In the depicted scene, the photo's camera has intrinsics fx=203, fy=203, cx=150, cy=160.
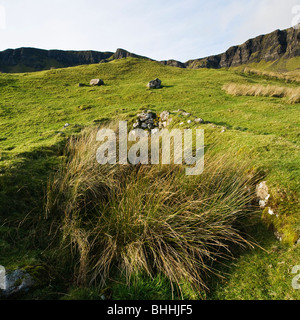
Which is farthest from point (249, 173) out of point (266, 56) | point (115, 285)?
point (266, 56)

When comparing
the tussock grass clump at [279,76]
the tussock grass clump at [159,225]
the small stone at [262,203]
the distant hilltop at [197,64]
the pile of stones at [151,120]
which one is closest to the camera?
the tussock grass clump at [159,225]

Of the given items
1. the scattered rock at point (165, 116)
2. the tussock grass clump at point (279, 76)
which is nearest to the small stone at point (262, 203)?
the scattered rock at point (165, 116)

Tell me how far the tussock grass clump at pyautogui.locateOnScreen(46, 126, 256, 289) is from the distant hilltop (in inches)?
5623

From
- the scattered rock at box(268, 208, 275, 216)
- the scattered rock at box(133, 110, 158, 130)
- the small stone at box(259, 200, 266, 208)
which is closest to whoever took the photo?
the scattered rock at box(268, 208, 275, 216)

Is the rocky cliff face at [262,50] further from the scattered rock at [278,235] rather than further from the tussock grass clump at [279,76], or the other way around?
the scattered rock at [278,235]

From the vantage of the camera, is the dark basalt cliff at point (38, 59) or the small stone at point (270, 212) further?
the dark basalt cliff at point (38, 59)

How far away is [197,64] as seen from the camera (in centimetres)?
16488

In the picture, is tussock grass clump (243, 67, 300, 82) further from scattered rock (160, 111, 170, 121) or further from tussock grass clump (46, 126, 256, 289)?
tussock grass clump (46, 126, 256, 289)

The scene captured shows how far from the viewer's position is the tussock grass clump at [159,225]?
10.9ft

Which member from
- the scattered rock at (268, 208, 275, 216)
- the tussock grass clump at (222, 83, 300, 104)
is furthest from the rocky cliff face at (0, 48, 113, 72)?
the scattered rock at (268, 208, 275, 216)

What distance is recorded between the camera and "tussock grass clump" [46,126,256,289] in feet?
10.9

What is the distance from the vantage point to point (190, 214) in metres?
3.80

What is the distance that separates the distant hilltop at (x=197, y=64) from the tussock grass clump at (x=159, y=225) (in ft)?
469

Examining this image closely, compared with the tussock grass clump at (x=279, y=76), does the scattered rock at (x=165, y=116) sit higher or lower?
lower
